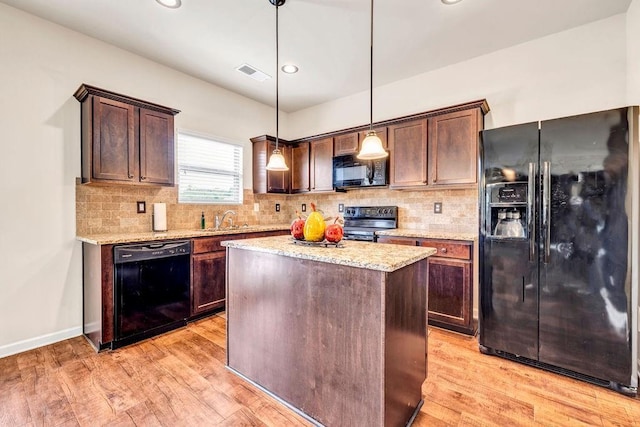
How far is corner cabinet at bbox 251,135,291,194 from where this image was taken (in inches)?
168

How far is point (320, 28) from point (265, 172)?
209cm

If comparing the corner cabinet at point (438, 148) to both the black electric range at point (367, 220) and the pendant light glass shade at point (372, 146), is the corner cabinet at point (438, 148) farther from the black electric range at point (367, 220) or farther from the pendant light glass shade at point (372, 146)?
the pendant light glass shade at point (372, 146)

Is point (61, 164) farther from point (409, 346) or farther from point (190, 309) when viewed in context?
point (409, 346)

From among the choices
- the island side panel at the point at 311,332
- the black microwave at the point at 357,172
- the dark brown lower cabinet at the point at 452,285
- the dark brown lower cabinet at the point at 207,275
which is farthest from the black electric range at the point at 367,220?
the island side panel at the point at 311,332

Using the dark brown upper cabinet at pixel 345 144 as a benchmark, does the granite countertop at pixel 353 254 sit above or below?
below

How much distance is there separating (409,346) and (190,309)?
7.72ft

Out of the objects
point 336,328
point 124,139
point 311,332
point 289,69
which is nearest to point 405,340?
point 336,328

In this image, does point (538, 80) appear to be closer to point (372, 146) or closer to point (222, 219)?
point (372, 146)

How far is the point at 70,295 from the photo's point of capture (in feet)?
9.10

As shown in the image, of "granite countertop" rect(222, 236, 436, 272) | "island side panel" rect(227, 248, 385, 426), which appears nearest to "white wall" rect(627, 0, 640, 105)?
"granite countertop" rect(222, 236, 436, 272)

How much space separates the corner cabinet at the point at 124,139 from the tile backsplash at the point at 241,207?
1.01 feet

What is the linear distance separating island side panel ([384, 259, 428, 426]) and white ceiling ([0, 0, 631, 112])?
2.16m

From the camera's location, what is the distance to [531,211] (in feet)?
7.26

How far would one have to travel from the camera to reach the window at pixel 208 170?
3.66 meters
